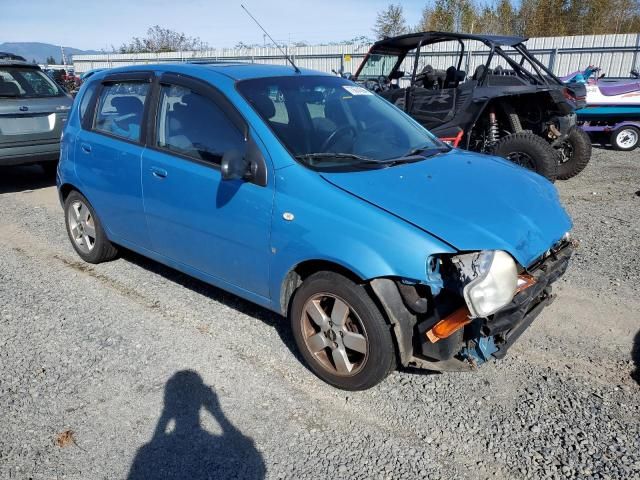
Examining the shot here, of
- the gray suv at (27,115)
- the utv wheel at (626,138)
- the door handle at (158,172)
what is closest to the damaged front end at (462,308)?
the door handle at (158,172)

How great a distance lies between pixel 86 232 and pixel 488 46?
589cm

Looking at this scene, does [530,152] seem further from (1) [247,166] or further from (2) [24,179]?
(2) [24,179]

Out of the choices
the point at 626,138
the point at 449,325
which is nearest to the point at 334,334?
the point at 449,325

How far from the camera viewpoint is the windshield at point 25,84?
24.2ft

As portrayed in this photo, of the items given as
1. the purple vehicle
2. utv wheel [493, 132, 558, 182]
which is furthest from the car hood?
the purple vehicle

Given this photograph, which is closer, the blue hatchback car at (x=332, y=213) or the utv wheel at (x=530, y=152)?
the blue hatchback car at (x=332, y=213)

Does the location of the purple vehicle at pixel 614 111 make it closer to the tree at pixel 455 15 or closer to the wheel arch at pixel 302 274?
the wheel arch at pixel 302 274

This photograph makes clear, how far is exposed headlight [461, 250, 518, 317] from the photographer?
2.43 metres

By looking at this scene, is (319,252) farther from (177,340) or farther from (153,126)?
(153,126)

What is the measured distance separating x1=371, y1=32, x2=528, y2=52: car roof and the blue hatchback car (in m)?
3.94

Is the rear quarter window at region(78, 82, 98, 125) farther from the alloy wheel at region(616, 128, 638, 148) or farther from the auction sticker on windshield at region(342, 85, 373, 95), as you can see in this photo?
the alloy wheel at region(616, 128, 638, 148)

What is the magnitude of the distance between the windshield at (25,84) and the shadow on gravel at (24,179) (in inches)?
56.7

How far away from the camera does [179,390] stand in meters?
3.04

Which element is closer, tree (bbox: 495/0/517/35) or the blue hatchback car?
the blue hatchback car
